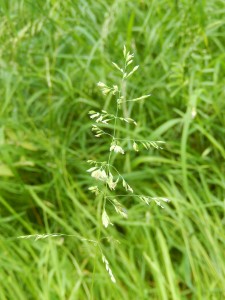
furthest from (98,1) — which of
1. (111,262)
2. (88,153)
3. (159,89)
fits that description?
(111,262)

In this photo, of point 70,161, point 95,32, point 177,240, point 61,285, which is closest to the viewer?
point 61,285

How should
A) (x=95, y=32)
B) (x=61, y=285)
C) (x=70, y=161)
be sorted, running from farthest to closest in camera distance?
(x=95, y=32)
(x=70, y=161)
(x=61, y=285)

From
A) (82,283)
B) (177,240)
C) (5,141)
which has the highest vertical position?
(5,141)

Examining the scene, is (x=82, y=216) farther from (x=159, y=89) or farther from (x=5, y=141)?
(x=159, y=89)

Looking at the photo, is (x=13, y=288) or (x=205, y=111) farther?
(x=205, y=111)

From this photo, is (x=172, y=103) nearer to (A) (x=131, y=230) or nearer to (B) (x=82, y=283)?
(A) (x=131, y=230)

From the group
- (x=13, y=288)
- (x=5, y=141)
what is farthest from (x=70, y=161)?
(x=13, y=288)

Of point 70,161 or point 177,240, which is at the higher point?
point 70,161
